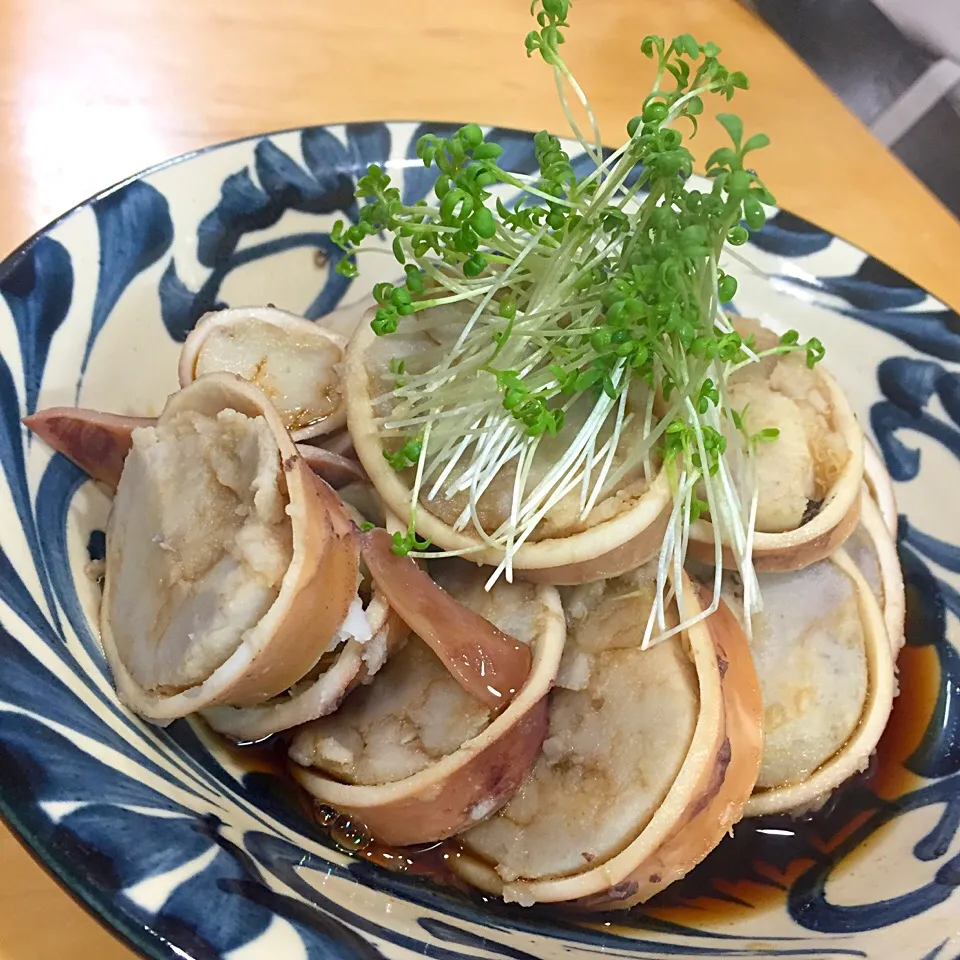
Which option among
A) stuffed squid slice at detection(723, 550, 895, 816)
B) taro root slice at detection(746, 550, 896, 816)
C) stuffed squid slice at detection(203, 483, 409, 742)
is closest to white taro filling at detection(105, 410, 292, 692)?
stuffed squid slice at detection(203, 483, 409, 742)

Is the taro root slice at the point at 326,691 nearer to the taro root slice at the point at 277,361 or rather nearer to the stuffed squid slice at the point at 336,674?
the stuffed squid slice at the point at 336,674

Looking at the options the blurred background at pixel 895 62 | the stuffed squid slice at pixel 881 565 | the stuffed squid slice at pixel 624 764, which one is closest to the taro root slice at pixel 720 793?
the stuffed squid slice at pixel 624 764

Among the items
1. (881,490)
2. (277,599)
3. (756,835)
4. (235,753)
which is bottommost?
(235,753)

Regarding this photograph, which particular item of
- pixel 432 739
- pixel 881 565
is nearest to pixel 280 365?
pixel 432 739

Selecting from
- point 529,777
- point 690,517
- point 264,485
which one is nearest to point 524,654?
point 529,777

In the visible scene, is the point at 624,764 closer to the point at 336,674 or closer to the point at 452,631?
the point at 452,631

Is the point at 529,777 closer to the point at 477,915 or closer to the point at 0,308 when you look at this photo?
the point at 477,915

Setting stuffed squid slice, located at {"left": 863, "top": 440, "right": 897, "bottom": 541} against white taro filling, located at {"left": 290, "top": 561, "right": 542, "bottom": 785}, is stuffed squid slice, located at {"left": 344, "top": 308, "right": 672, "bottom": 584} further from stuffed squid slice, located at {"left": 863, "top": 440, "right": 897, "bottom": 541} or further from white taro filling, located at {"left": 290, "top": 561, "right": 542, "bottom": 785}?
stuffed squid slice, located at {"left": 863, "top": 440, "right": 897, "bottom": 541}
